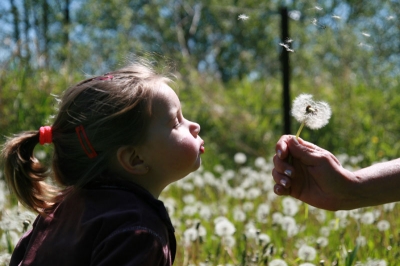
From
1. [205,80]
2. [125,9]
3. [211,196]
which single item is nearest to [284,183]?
[211,196]

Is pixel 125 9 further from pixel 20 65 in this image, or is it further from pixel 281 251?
pixel 281 251

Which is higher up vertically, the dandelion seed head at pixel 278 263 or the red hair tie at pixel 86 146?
the red hair tie at pixel 86 146

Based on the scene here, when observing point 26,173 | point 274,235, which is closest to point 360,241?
point 274,235

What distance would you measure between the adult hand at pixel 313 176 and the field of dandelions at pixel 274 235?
0.59m

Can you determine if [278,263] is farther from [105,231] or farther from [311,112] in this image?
[105,231]

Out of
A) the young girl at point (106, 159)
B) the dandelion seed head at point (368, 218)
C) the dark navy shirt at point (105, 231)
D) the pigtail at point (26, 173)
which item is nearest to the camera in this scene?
the dark navy shirt at point (105, 231)

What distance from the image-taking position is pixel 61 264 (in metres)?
1.94

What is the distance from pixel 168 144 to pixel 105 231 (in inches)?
13.8

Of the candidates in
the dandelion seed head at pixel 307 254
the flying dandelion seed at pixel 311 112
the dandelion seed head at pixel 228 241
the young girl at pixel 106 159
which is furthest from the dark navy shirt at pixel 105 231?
the dandelion seed head at pixel 228 241

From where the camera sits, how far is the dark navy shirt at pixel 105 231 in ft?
5.97

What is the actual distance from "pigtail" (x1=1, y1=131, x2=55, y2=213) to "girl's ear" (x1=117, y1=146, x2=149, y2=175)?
0.31 m

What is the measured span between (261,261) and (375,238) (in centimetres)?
98

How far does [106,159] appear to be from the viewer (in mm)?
2096

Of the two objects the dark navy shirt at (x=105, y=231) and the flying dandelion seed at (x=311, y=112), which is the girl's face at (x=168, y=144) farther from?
the flying dandelion seed at (x=311, y=112)
